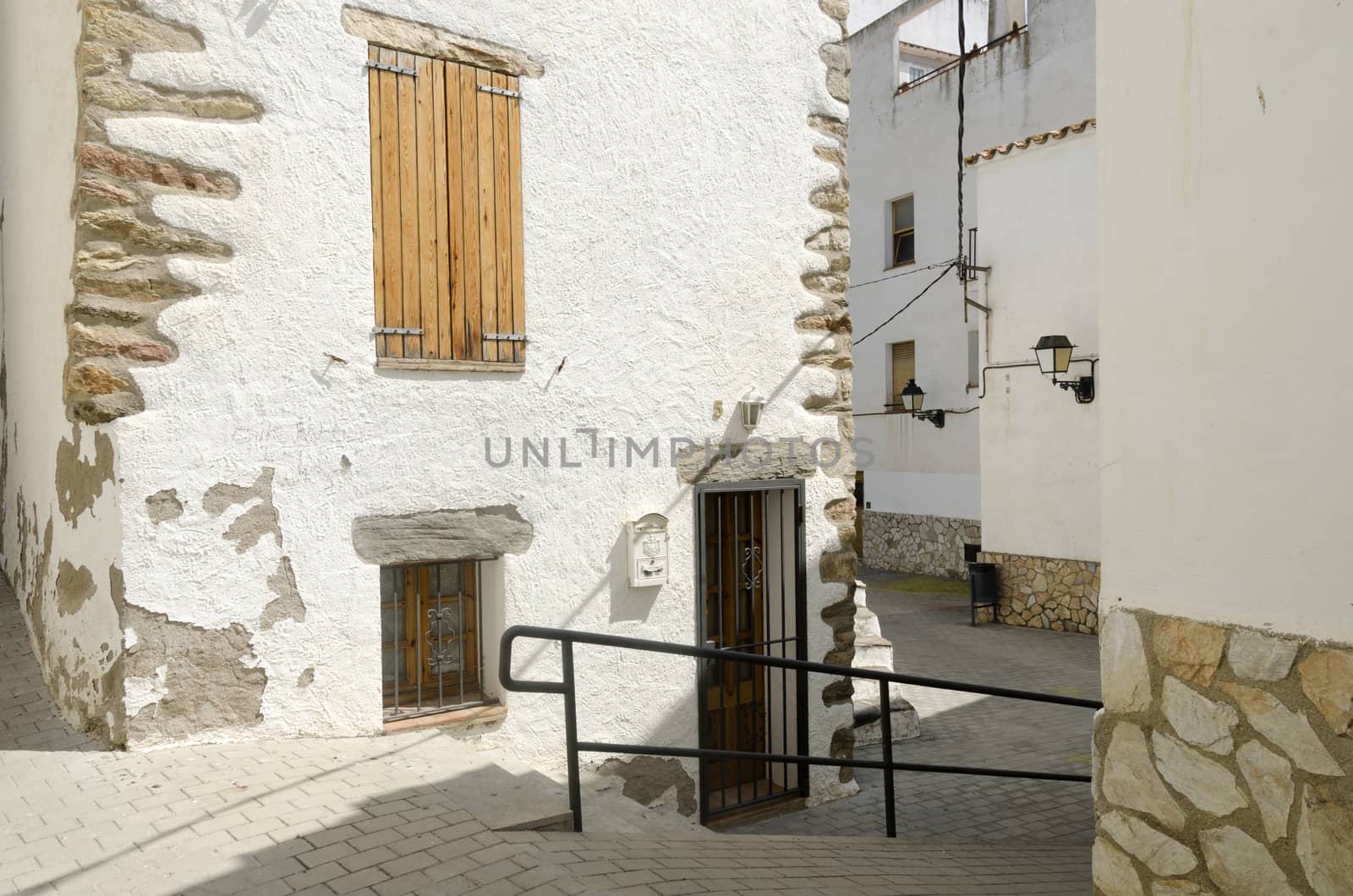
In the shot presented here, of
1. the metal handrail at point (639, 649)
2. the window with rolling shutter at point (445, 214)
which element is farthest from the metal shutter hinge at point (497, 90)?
the metal handrail at point (639, 649)

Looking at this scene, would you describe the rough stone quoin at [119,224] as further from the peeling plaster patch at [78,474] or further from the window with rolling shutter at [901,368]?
the window with rolling shutter at [901,368]

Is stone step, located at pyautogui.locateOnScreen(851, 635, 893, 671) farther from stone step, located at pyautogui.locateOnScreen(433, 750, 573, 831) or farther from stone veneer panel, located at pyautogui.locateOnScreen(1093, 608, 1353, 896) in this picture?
stone veneer panel, located at pyautogui.locateOnScreen(1093, 608, 1353, 896)

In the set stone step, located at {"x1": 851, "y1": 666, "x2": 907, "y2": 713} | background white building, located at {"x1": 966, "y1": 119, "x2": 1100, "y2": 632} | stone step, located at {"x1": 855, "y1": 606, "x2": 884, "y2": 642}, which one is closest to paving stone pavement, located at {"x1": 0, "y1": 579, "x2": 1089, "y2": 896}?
stone step, located at {"x1": 851, "y1": 666, "x2": 907, "y2": 713}

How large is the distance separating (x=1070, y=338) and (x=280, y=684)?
1032 cm

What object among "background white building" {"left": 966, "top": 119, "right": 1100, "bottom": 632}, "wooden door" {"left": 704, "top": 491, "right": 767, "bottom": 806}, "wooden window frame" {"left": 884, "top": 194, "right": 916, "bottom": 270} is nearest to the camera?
"wooden door" {"left": 704, "top": 491, "right": 767, "bottom": 806}

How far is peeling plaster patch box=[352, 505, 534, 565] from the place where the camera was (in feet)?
16.2

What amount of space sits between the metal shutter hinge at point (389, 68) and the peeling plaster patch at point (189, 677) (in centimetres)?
263

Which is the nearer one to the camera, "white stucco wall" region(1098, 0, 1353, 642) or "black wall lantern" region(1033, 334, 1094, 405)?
"white stucco wall" region(1098, 0, 1353, 642)

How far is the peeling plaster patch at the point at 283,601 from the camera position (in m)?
4.65

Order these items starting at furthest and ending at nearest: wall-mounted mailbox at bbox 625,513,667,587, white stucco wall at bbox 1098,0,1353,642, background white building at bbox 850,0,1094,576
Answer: background white building at bbox 850,0,1094,576, wall-mounted mailbox at bbox 625,513,667,587, white stucco wall at bbox 1098,0,1353,642

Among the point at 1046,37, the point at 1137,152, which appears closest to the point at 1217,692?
the point at 1137,152

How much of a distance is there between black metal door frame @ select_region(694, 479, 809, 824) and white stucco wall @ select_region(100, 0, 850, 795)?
7cm

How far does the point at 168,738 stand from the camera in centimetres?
442

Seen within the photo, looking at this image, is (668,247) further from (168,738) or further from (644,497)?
(168,738)
